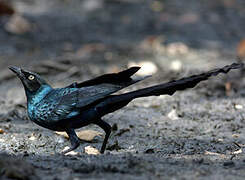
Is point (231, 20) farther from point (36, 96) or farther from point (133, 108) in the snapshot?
point (36, 96)

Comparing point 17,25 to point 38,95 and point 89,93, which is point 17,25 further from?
point 89,93

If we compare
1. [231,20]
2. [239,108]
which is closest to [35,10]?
[231,20]

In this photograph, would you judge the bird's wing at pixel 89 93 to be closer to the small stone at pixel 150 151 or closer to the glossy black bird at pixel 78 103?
the glossy black bird at pixel 78 103

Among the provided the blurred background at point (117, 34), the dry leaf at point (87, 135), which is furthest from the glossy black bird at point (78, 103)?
the blurred background at point (117, 34)

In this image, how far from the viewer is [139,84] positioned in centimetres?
736

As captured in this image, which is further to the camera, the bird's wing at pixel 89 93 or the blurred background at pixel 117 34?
the blurred background at pixel 117 34

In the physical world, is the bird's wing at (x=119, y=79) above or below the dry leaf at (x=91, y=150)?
above

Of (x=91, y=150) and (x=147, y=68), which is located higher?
(x=147, y=68)

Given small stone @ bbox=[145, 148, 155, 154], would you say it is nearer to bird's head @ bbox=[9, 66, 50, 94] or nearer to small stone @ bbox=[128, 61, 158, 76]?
bird's head @ bbox=[9, 66, 50, 94]

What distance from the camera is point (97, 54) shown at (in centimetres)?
895

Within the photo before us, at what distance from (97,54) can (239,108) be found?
11.8 feet

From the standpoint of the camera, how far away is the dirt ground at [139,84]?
3.49 m

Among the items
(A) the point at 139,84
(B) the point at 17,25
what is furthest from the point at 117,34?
(A) the point at 139,84

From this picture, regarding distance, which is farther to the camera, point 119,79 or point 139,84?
point 139,84
